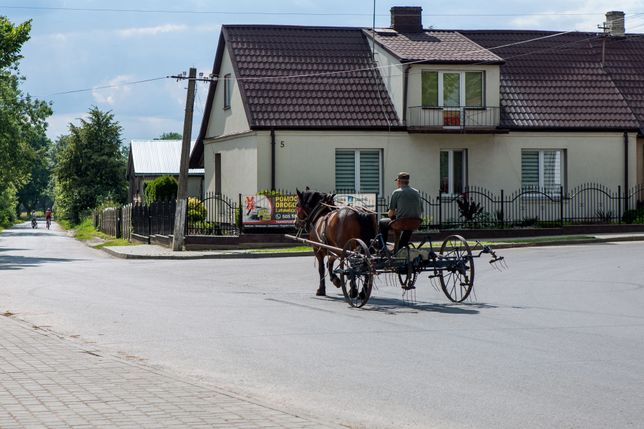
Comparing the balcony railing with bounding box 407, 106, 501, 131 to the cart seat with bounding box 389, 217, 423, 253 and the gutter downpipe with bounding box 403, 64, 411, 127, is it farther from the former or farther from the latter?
the cart seat with bounding box 389, 217, 423, 253

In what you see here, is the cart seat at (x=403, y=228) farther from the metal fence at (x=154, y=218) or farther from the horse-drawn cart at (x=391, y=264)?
the metal fence at (x=154, y=218)

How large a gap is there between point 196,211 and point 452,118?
9.60 metres

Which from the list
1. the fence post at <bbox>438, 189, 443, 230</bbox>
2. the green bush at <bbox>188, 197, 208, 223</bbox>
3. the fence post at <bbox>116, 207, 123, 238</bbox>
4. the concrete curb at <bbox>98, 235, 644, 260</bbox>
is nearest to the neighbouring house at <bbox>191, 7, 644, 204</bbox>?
the fence post at <bbox>438, 189, 443, 230</bbox>

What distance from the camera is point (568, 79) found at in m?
41.3

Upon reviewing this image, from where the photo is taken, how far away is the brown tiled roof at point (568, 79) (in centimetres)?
3959

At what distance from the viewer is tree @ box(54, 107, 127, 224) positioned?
296 ft

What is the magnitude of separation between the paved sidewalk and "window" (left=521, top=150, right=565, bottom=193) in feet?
100

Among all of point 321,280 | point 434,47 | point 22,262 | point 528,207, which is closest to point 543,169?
point 528,207

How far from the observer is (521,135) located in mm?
39156

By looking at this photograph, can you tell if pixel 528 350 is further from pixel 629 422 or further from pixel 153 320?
pixel 153 320

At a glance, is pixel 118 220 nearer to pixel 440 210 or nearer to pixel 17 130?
pixel 17 130

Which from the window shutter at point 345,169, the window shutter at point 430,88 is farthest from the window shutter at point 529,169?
the window shutter at point 345,169

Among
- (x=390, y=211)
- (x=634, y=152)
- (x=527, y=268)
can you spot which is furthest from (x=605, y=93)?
(x=390, y=211)

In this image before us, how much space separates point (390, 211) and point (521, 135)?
77.8 ft
